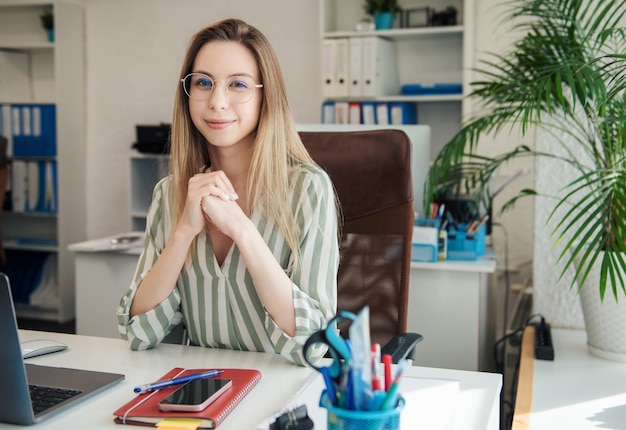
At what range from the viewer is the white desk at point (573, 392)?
143 cm

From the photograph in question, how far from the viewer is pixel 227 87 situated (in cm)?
150

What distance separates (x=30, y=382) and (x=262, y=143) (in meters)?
0.63

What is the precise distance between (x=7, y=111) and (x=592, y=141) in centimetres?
420

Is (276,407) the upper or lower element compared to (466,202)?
lower

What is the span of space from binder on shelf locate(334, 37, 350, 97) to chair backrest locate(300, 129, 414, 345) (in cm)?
257

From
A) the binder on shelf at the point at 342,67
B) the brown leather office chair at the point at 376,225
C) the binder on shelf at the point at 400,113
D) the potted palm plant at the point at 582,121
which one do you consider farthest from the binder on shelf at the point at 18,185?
the brown leather office chair at the point at 376,225

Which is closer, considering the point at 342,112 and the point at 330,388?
the point at 330,388

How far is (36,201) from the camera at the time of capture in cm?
506

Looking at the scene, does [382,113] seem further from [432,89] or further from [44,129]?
[44,129]

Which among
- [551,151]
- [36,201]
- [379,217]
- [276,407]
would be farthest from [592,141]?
[36,201]

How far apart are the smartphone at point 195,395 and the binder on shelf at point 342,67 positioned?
3.41 m

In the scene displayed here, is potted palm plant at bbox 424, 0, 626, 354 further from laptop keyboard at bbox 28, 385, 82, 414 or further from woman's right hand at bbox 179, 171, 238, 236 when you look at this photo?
laptop keyboard at bbox 28, 385, 82, 414

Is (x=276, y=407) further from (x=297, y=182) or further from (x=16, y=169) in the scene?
(x=16, y=169)

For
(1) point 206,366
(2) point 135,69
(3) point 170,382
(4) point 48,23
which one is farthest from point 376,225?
(4) point 48,23
